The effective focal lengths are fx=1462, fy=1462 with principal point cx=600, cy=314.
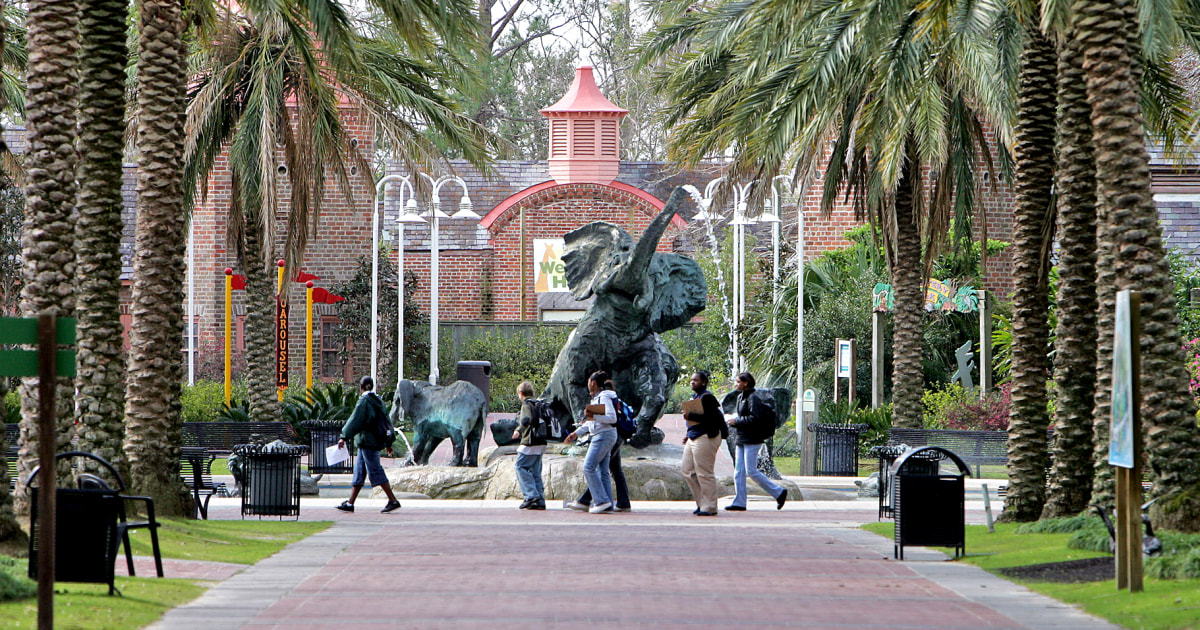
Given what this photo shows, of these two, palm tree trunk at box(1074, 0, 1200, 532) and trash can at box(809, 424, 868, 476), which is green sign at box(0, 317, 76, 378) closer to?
palm tree trunk at box(1074, 0, 1200, 532)

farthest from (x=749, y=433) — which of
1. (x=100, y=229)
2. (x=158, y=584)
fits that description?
(x=158, y=584)

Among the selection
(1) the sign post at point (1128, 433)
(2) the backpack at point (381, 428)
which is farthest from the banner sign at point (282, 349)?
(1) the sign post at point (1128, 433)

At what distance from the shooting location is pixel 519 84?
55094 mm

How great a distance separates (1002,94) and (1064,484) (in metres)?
7.01

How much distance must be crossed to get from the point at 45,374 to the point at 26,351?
28 cm

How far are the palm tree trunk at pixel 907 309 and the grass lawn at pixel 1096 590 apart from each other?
358 inches

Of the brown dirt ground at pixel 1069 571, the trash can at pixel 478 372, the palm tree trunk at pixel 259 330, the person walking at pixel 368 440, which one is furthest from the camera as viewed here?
the trash can at pixel 478 372

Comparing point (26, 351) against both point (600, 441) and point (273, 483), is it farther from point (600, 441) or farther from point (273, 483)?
point (600, 441)

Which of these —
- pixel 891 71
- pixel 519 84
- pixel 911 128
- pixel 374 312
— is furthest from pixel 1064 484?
pixel 519 84

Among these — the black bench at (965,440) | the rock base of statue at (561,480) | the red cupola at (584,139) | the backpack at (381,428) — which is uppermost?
the red cupola at (584,139)

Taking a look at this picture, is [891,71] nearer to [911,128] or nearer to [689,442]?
[911,128]

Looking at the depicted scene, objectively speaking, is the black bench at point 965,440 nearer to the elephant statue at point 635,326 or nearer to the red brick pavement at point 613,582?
the elephant statue at point 635,326

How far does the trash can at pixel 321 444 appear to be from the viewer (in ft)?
72.7

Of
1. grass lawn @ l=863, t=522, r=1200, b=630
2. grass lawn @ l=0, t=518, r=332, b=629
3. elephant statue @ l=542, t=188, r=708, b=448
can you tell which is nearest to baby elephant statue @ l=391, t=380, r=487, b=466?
elephant statue @ l=542, t=188, r=708, b=448
